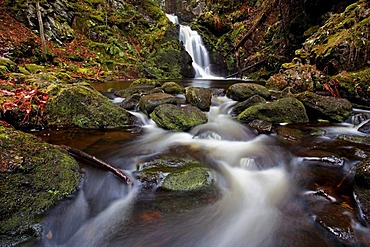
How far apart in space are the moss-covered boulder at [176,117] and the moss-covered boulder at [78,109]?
0.92 m

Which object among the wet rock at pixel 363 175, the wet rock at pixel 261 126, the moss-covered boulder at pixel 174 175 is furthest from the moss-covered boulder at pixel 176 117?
the wet rock at pixel 363 175

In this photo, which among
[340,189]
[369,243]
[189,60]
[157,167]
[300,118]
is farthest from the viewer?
[189,60]

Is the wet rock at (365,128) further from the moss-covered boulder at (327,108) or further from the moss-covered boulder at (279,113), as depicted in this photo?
the moss-covered boulder at (279,113)

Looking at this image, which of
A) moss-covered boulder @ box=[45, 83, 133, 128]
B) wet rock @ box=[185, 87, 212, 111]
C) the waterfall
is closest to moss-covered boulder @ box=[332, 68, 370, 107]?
wet rock @ box=[185, 87, 212, 111]

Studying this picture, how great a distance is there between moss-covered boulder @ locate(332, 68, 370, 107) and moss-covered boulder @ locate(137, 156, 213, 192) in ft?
19.1

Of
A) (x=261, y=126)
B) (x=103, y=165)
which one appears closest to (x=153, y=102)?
(x=261, y=126)

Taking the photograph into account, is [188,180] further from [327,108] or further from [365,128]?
[327,108]

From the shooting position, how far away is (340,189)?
2898 millimetres

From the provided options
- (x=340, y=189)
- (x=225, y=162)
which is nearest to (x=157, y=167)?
(x=225, y=162)

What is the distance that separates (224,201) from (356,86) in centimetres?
615

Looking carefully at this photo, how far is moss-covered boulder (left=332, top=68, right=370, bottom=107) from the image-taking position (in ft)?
21.1

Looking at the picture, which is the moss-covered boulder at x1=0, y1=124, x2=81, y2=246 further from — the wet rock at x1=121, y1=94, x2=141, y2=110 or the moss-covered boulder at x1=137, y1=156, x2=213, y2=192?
the wet rock at x1=121, y1=94, x2=141, y2=110

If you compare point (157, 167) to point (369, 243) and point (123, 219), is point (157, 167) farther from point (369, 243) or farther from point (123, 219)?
point (369, 243)

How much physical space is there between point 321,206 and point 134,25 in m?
21.5
